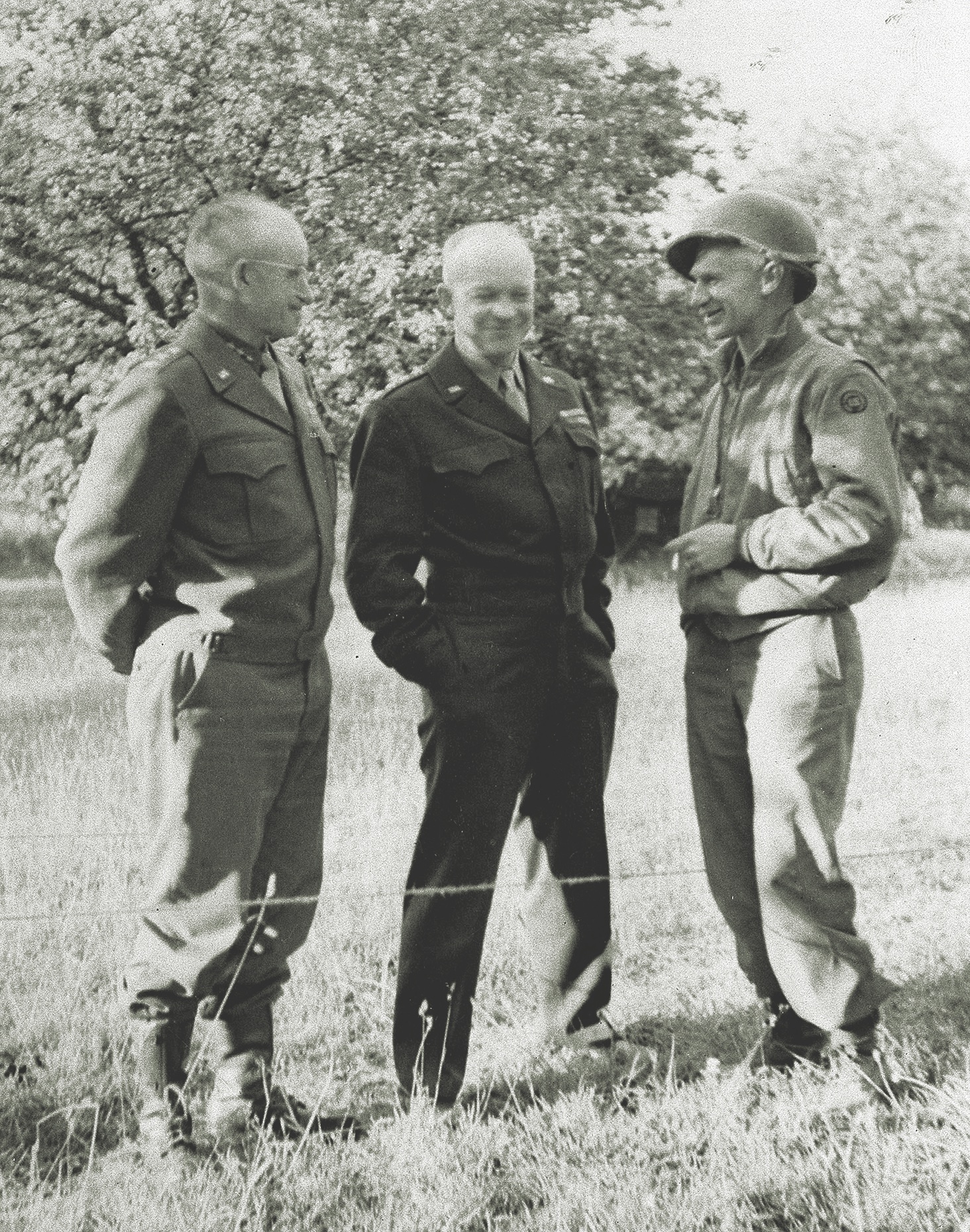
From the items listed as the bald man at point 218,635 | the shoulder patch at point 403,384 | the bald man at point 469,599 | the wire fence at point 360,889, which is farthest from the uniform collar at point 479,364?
the wire fence at point 360,889

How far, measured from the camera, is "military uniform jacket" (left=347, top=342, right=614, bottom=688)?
3.39 meters

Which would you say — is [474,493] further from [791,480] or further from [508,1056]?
[508,1056]

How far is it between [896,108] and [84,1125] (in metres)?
9.81

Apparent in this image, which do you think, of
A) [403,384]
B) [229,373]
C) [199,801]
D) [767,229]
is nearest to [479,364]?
[403,384]

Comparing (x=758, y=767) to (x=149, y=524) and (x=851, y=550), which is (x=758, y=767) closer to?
(x=851, y=550)

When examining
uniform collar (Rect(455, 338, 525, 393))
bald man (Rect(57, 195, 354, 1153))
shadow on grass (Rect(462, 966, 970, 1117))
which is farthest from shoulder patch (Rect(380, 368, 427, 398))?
shadow on grass (Rect(462, 966, 970, 1117))

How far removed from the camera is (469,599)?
348 cm

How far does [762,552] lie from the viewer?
3.31 m

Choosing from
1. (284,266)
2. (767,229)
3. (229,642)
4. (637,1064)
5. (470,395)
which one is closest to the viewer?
(229,642)

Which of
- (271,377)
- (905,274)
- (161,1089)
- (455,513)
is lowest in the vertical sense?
(161,1089)

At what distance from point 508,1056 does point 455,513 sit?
1446mm

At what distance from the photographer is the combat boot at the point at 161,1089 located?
10.2 ft

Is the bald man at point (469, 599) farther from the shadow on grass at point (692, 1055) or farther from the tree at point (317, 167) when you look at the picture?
the tree at point (317, 167)

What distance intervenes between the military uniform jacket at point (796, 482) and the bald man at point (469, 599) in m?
0.36
